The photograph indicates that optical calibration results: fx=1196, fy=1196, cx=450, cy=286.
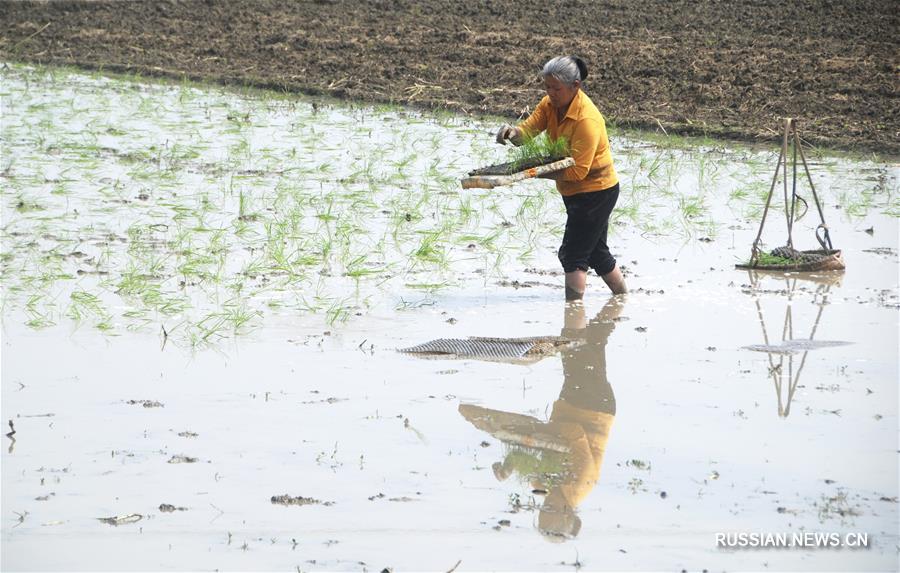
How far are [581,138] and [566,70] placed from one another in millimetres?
331

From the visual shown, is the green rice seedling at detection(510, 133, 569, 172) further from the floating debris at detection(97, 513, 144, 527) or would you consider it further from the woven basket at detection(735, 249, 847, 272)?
the floating debris at detection(97, 513, 144, 527)

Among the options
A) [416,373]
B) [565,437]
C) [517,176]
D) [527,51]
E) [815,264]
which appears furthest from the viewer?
[527,51]

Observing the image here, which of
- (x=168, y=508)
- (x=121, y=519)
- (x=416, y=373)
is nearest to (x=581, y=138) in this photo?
(x=416, y=373)

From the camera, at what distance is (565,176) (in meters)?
5.72

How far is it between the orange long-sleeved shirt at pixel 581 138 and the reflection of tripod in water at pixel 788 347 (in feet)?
3.48

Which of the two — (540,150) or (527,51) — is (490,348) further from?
(527,51)

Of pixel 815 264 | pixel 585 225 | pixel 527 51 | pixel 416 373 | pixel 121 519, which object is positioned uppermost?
pixel 527 51

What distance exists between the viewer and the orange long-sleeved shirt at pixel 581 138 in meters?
5.62

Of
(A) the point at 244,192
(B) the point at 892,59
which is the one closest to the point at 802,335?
(A) the point at 244,192

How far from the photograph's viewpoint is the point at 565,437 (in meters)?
4.23

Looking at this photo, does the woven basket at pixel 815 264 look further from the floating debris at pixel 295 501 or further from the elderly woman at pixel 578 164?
the floating debris at pixel 295 501

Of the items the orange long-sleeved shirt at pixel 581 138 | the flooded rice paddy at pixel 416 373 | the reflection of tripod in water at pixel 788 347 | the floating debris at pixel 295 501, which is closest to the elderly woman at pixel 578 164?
the orange long-sleeved shirt at pixel 581 138

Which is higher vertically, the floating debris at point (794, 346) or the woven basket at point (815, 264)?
the woven basket at point (815, 264)

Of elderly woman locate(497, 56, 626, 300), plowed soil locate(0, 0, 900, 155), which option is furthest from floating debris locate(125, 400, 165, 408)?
plowed soil locate(0, 0, 900, 155)
